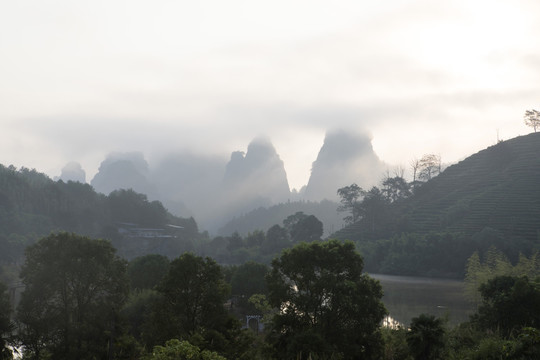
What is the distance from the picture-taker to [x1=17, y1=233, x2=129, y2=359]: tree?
25453 millimetres

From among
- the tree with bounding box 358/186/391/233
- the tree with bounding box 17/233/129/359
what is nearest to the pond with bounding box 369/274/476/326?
the tree with bounding box 17/233/129/359

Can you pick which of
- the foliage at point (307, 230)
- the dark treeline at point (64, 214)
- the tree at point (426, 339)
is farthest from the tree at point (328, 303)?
the foliage at point (307, 230)

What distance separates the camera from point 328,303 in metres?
23.9

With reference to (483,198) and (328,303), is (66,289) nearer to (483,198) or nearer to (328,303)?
(328,303)

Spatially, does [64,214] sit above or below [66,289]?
above

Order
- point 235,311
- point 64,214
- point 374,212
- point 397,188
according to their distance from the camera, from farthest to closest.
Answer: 1. point 397,188
2. point 374,212
3. point 64,214
4. point 235,311

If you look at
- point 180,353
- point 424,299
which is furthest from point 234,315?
point 424,299

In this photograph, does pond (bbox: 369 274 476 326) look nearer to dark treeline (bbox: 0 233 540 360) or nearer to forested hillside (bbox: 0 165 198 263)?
dark treeline (bbox: 0 233 540 360)

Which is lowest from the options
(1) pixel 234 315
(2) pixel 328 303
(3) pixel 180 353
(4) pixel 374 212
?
(1) pixel 234 315

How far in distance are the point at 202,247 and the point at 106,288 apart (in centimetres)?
8850

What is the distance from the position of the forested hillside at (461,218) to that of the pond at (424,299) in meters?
7.08

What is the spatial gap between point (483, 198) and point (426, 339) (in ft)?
301

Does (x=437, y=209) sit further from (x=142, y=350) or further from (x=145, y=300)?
(x=142, y=350)

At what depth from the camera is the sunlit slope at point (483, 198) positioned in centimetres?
9269
